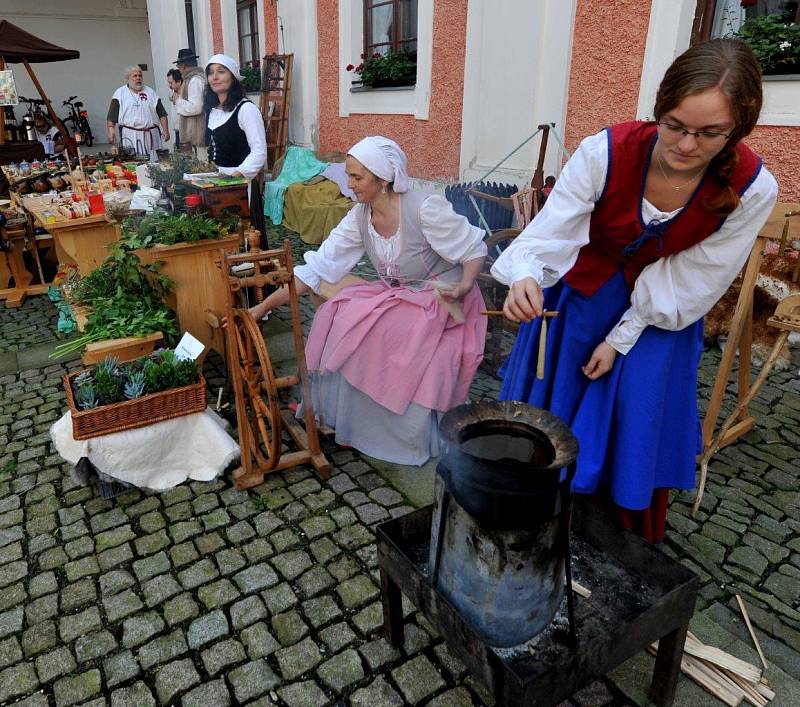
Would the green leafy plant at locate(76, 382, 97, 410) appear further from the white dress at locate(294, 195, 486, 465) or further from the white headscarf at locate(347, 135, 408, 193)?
the white headscarf at locate(347, 135, 408, 193)

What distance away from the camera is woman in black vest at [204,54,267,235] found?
16.4 feet

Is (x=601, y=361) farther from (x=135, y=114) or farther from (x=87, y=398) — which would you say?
(x=135, y=114)

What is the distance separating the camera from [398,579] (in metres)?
1.99

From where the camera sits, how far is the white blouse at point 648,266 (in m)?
1.88

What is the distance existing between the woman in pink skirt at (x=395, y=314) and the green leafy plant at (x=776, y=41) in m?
3.00

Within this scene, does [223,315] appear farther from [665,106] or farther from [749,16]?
[749,16]

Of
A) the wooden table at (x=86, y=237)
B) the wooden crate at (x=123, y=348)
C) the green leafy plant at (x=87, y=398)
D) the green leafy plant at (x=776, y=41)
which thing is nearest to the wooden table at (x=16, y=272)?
the wooden table at (x=86, y=237)

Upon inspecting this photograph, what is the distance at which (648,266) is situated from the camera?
2.03 m

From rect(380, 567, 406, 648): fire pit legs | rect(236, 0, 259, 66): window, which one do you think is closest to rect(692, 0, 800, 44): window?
rect(380, 567, 406, 648): fire pit legs

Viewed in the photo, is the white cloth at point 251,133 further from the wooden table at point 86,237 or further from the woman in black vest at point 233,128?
the wooden table at point 86,237

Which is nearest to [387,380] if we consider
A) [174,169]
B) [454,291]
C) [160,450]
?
[454,291]

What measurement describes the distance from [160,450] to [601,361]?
226 cm

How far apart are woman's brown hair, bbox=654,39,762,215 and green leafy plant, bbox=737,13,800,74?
362cm

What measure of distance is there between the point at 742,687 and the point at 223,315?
3463 mm
